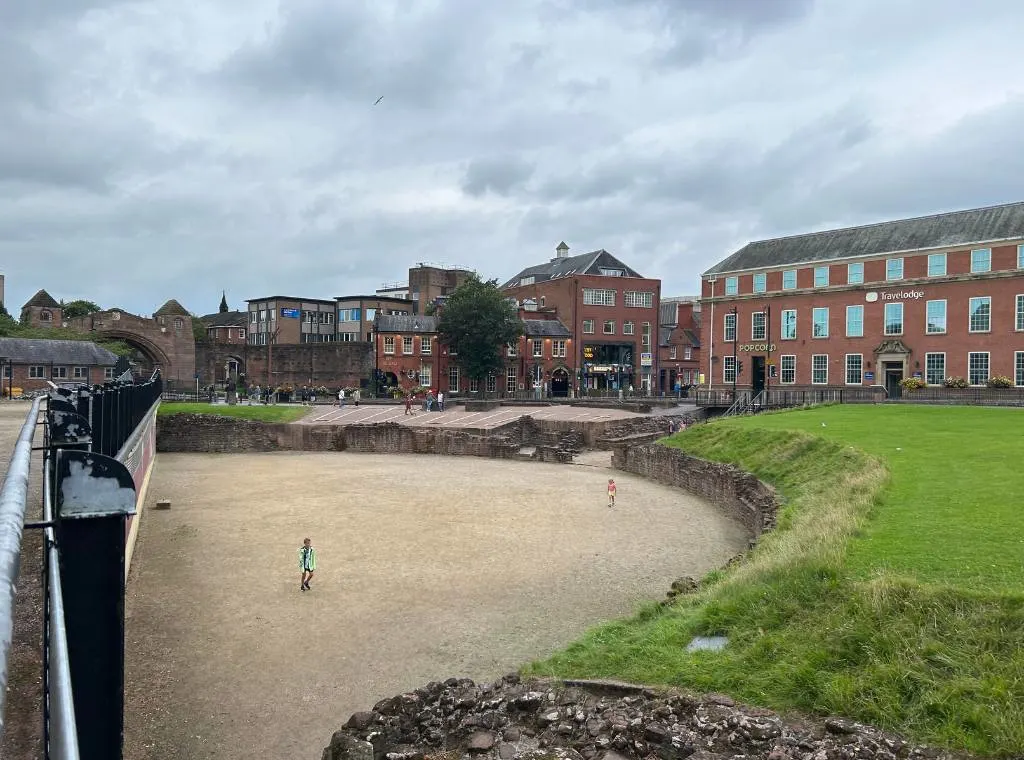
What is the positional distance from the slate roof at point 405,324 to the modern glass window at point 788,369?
30.0 m

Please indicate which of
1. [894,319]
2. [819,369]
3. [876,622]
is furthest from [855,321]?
[876,622]

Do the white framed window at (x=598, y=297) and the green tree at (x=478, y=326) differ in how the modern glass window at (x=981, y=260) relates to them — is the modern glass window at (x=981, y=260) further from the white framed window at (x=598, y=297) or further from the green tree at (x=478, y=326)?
the white framed window at (x=598, y=297)

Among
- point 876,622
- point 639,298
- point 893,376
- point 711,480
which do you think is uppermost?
point 639,298

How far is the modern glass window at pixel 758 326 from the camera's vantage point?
186ft

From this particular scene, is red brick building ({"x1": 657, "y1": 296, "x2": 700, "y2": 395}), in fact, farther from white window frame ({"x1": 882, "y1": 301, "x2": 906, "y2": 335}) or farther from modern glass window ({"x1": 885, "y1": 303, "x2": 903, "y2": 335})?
modern glass window ({"x1": 885, "y1": 303, "x2": 903, "y2": 335})

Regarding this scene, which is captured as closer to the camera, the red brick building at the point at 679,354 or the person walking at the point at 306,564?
the person walking at the point at 306,564

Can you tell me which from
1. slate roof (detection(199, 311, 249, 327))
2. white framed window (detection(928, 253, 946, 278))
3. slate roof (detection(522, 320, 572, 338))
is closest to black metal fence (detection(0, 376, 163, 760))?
white framed window (detection(928, 253, 946, 278))

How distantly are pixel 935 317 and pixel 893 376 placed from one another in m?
4.64

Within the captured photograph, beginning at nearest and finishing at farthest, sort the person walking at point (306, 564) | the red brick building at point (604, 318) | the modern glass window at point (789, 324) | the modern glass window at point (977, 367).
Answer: the person walking at point (306, 564), the modern glass window at point (977, 367), the modern glass window at point (789, 324), the red brick building at point (604, 318)

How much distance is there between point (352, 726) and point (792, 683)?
5.11 meters

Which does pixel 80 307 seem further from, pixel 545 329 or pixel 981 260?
pixel 981 260

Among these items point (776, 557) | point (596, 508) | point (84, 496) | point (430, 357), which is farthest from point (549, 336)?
point (84, 496)

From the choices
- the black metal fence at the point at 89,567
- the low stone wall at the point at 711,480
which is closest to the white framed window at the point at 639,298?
the low stone wall at the point at 711,480

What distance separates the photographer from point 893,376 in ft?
165
